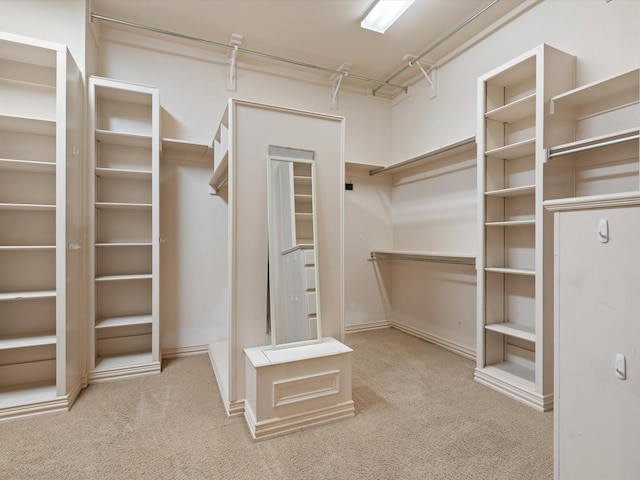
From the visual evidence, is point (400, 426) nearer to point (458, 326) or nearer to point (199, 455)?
point (199, 455)

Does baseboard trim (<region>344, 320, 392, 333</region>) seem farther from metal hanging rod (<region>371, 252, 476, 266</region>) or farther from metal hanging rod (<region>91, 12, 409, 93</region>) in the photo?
metal hanging rod (<region>91, 12, 409, 93</region>)

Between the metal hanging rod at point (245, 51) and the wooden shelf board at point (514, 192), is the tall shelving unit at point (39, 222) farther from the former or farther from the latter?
the wooden shelf board at point (514, 192)

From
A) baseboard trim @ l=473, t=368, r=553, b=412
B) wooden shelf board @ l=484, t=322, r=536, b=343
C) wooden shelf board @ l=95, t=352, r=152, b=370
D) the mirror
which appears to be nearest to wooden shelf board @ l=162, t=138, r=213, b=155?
the mirror

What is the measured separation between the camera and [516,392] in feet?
7.61

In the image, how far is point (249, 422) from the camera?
1980 mm

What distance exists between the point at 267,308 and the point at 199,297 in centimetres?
150

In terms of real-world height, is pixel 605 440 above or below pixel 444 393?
above

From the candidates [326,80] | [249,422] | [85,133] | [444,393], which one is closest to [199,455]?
[249,422]

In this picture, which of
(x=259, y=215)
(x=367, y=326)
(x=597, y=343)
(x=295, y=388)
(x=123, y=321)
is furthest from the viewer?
(x=367, y=326)

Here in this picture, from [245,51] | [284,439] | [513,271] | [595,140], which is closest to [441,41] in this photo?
[595,140]

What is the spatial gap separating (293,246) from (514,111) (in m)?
2.11

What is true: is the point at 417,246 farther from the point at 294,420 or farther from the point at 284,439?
the point at 284,439

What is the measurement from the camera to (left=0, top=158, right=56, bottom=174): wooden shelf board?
7.27 ft

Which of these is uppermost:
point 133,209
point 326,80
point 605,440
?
point 326,80
